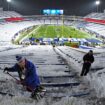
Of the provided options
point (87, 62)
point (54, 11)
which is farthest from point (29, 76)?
point (54, 11)

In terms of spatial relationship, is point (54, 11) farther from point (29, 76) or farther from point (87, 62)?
point (29, 76)

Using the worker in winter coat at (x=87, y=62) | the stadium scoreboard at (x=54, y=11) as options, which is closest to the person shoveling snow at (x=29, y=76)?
the worker in winter coat at (x=87, y=62)

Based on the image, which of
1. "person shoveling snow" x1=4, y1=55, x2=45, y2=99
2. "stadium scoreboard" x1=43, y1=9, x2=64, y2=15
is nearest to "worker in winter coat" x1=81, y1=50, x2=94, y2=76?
"person shoveling snow" x1=4, y1=55, x2=45, y2=99

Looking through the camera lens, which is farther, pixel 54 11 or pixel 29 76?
pixel 54 11

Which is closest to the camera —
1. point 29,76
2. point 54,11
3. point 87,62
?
point 29,76

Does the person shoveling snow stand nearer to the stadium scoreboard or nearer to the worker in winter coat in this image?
the worker in winter coat

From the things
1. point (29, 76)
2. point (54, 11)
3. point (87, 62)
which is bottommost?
point (87, 62)

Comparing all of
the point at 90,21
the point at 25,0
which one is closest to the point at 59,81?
the point at 90,21

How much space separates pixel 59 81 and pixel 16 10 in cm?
9246

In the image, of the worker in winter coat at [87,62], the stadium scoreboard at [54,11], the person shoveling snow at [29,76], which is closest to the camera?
the person shoveling snow at [29,76]

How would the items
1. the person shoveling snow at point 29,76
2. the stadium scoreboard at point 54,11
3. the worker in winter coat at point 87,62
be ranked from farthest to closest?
the stadium scoreboard at point 54,11
the worker in winter coat at point 87,62
the person shoveling snow at point 29,76

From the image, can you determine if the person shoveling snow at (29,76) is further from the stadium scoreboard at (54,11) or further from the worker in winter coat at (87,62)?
the stadium scoreboard at (54,11)

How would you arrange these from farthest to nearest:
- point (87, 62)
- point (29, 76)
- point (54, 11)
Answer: point (54, 11), point (87, 62), point (29, 76)

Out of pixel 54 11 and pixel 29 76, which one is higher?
pixel 54 11
